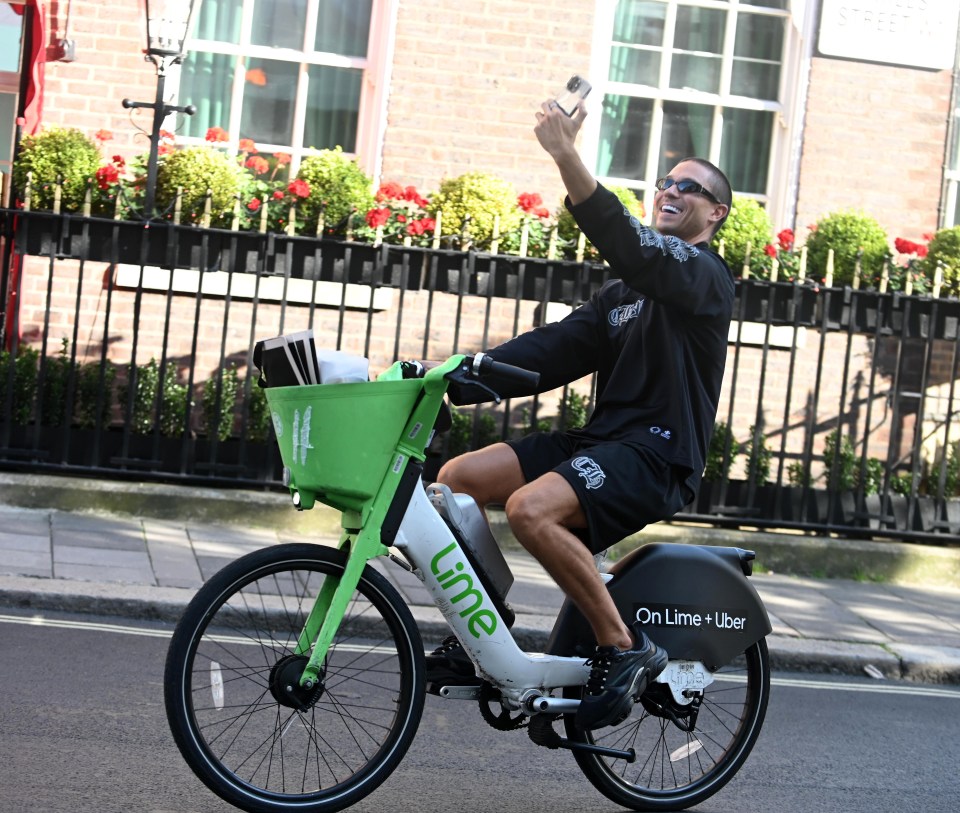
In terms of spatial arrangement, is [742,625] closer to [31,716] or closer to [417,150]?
[31,716]

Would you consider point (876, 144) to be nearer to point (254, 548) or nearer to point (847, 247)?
point (847, 247)

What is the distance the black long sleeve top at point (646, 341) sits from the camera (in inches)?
146

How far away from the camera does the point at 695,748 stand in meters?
4.42

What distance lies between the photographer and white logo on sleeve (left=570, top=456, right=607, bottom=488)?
393 centimetres

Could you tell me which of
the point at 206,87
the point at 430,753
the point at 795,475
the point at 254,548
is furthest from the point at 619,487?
the point at 206,87

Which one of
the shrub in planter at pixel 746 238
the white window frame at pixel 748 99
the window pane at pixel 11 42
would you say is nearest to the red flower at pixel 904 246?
the shrub in planter at pixel 746 238

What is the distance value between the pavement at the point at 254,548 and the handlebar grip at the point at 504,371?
2935 mm

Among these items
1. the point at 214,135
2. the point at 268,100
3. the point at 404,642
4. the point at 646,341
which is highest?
the point at 268,100

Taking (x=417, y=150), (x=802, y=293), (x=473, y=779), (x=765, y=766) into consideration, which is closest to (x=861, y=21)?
(x=802, y=293)

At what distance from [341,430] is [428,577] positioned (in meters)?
0.53

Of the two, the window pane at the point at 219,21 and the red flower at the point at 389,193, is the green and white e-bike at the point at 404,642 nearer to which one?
the red flower at the point at 389,193

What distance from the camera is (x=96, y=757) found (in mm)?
4242

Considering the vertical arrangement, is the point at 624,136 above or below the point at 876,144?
below

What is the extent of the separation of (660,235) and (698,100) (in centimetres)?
726
